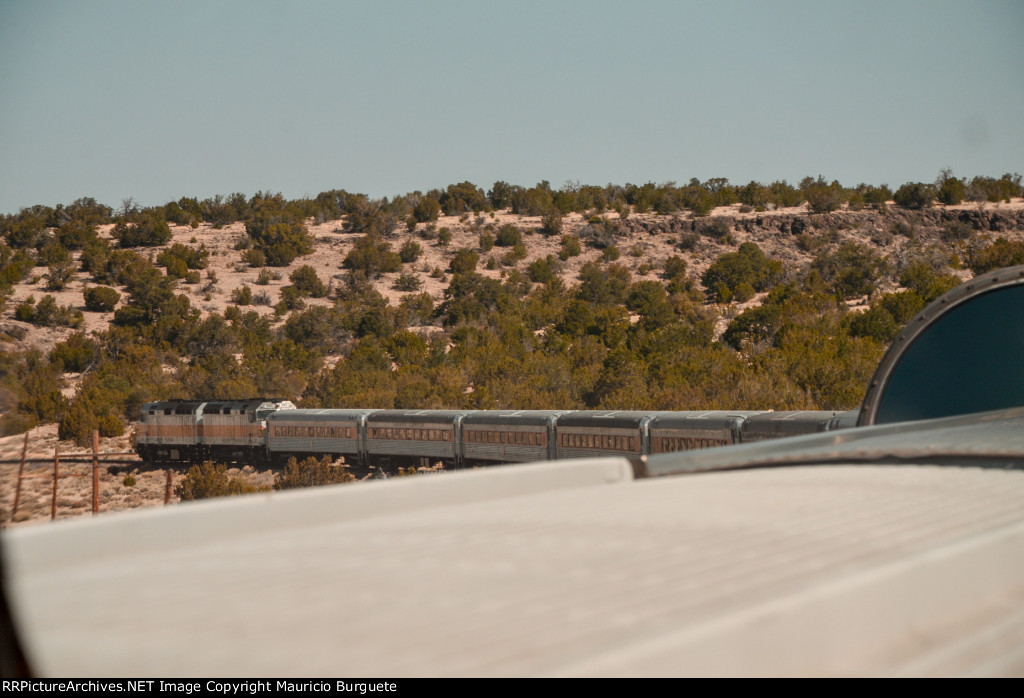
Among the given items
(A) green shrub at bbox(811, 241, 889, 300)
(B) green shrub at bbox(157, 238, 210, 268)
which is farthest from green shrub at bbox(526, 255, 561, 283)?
(B) green shrub at bbox(157, 238, 210, 268)

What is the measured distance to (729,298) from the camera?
5950 centimetres

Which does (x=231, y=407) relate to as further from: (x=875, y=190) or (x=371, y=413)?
(x=875, y=190)

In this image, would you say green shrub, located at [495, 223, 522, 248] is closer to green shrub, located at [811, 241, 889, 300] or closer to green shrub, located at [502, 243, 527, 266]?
green shrub, located at [502, 243, 527, 266]

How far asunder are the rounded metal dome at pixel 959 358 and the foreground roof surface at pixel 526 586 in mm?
6241

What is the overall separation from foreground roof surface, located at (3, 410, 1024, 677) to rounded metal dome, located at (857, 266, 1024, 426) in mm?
6241

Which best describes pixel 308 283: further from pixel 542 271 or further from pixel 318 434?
pixel 318 434

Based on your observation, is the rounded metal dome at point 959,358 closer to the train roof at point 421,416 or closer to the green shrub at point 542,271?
the train roof at point 421,416

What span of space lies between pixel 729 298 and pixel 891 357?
50.2 metres

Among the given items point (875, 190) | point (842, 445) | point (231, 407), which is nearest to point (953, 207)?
point (875, 190)

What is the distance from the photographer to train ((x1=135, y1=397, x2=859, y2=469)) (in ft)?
75.3

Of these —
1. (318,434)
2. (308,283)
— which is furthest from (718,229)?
(318,434)

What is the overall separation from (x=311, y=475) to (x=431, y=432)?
4028mm

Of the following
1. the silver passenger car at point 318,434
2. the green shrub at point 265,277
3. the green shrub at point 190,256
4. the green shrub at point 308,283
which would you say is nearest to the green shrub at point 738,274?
the green shrub at point 308,283

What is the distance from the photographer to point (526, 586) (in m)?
2.64
